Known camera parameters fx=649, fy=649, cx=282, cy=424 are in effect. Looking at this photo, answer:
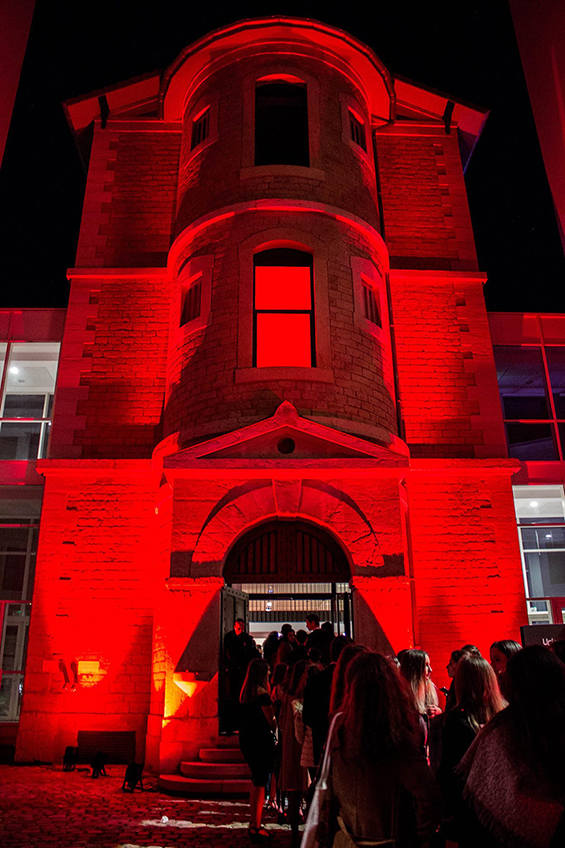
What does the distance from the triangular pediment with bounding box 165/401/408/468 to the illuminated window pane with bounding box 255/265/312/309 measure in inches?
124

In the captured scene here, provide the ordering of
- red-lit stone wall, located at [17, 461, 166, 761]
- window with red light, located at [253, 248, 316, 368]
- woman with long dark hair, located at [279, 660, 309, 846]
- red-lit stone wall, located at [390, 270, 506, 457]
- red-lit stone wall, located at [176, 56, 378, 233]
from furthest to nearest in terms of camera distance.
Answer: red-lit stone wall, located at [176, 56, 378, 233]
red-lit stone wall, located at [390, 270, 506, 457]
window with red light, located at [253, 248, 316, 368]
red-lit stone wall, located at [17, 461, 166, 761]
woman with long dark hair, located at [279, 660, 309, 846]

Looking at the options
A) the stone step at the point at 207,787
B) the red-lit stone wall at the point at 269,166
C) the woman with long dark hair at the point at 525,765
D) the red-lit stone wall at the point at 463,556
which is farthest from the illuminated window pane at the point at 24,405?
the woman with long dark hair at the point at 525,765

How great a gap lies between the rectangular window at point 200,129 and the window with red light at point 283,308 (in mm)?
3966

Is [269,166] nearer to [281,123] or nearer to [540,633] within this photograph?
[281,123]

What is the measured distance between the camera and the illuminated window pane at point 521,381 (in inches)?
612

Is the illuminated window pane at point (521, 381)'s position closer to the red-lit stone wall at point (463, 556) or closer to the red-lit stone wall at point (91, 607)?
the red-lit stone wall at point (463, 556)

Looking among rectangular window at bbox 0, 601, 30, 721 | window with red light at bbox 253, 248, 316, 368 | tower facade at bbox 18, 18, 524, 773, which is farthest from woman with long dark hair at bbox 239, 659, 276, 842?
rectangular window at bbox 0, 601, 30, 721

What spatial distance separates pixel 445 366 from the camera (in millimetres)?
13961

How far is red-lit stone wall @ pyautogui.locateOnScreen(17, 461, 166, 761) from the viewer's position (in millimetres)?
11398

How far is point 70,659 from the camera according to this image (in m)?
11.6

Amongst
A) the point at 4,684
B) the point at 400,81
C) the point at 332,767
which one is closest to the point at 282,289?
the point at 400,81

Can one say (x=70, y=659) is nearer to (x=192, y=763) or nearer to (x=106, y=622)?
(x=106, y=622)

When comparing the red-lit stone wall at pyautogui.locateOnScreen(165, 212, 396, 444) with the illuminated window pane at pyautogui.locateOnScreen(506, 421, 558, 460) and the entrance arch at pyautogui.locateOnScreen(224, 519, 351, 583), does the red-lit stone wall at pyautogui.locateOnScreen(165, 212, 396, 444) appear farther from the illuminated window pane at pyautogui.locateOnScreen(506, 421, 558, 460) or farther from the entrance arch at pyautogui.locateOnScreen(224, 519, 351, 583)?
the illuminated window pane at pyautogui.locateOnScreen(506, 421, 558, 460)

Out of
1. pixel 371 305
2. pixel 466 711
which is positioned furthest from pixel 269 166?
pixel 466 711
